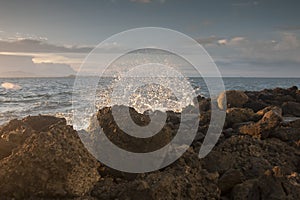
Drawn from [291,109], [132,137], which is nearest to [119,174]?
[132,137]

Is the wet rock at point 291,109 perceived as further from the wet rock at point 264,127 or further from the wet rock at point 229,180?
the wet rock at point 229,180

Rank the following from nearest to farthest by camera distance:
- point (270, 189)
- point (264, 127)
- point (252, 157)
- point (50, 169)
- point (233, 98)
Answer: point (50, 169) → point (270, 189) → point (252, 157) → point (264, 127) → point (233, 98)

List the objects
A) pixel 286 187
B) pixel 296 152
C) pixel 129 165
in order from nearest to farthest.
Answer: pixel 286 187, pixel 129 165, pixel 296 152

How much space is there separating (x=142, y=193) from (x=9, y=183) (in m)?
1.53

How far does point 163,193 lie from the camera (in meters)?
4.05

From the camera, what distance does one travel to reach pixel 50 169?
4078 mm

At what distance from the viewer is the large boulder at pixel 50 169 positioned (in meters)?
4.02

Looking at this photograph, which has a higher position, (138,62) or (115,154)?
(138,62)

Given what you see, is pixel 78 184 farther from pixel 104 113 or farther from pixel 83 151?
pixel 104 113

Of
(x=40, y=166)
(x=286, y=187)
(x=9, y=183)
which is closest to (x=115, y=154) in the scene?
(x=40, y=166)

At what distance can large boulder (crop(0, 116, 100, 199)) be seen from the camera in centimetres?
402

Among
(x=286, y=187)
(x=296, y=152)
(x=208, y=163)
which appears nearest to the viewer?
(x=286, y=187)

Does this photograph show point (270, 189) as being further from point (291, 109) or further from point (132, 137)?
point (291, 109)

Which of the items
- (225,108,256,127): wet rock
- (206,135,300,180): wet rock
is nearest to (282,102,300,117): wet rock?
(225,108,256,127): wet rock
